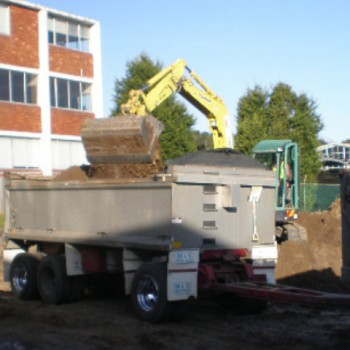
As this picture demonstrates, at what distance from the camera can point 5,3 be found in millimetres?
34531

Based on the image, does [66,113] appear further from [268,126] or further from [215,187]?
[215,187]

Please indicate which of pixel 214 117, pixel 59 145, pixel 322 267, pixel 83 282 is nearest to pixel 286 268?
pixel 322 267

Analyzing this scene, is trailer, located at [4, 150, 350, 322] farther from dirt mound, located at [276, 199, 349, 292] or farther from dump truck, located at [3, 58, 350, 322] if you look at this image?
dirt mound, located at [276, 199, 349, 292]

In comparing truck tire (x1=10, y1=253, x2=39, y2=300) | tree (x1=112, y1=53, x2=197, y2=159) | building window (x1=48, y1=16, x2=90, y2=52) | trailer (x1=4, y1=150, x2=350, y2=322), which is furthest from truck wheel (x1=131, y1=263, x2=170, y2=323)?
building window (x1=48, y1=16, x2=90, y2=52)

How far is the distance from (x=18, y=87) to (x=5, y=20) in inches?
125

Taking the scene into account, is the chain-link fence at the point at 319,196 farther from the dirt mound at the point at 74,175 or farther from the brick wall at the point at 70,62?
the dirt mound at the point at 74,175

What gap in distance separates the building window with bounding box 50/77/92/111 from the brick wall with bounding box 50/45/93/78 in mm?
521

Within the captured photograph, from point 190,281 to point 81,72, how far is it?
29.0m

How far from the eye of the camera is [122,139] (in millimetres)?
12703

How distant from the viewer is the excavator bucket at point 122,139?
1248 centimetres

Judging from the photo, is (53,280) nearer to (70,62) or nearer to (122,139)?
(122,139)

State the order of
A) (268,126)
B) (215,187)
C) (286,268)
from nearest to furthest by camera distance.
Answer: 1. (215,187)
2. (286,268)
3. (268,126)

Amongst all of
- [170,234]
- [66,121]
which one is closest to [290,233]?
[170,234]

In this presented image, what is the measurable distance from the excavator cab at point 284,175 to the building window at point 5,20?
18475 millimetres
